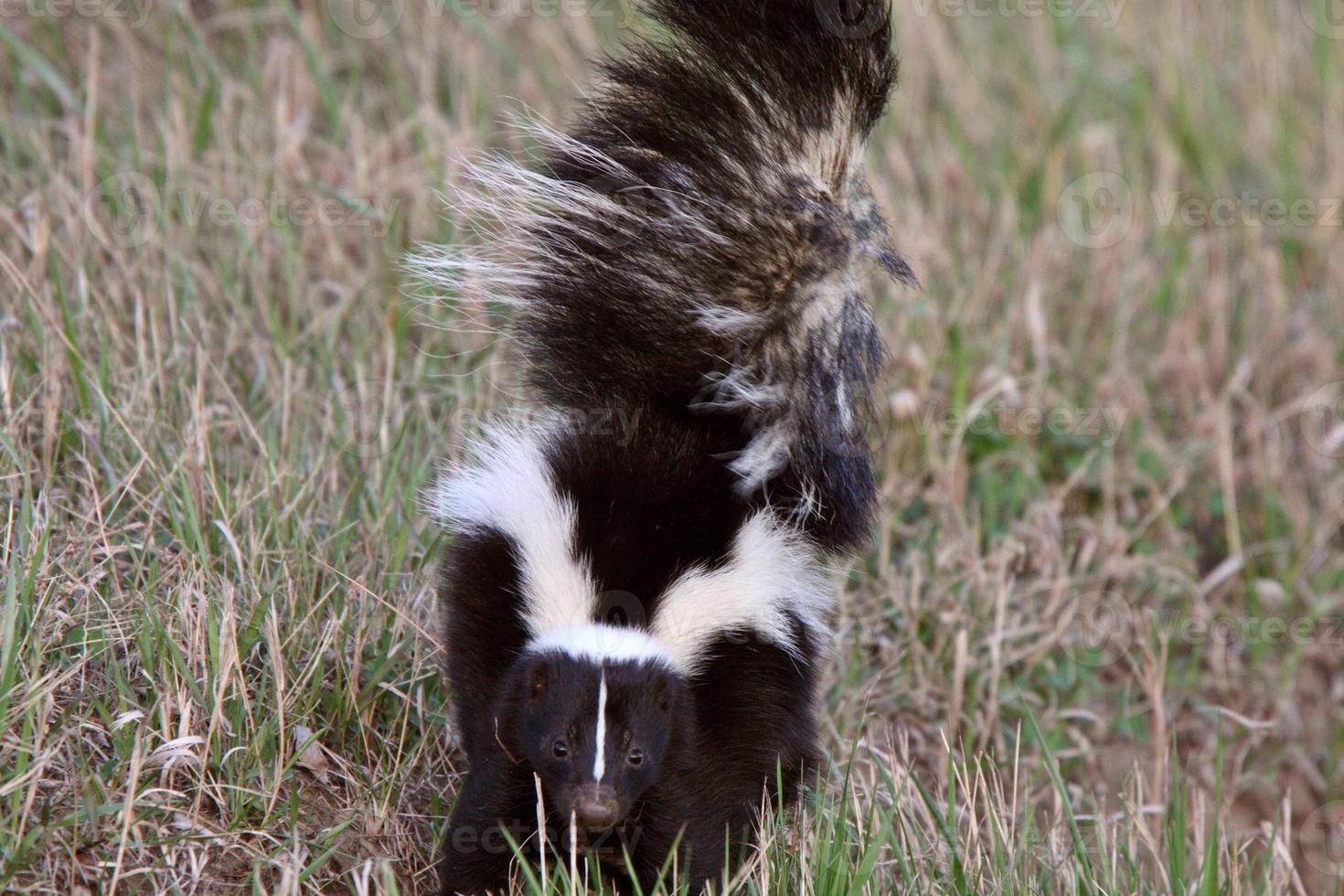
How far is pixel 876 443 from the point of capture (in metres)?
4.91

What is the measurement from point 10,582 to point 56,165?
2.53 meters

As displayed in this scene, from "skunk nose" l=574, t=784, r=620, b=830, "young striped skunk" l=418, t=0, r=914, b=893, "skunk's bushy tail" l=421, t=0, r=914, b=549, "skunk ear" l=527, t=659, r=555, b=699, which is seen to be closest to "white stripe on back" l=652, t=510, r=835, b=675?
"young striped skunk" l=418, t=0, r=914, b=893

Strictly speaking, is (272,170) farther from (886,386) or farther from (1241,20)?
(1241,20)

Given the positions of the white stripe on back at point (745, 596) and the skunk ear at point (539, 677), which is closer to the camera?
the skunk ear at point (539, 677)

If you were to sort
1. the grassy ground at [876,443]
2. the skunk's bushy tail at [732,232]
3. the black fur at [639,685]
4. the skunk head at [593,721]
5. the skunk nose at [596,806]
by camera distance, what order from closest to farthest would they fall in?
the skunk nose at [596,806] → the skunk head at [593,721] → the black fur at [639,685] → the skunk's bushy tail at [732,232] → the grassy ground at [876,443]

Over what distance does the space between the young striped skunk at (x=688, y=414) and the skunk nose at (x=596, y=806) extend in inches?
8.5

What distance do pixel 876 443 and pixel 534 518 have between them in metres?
2.17

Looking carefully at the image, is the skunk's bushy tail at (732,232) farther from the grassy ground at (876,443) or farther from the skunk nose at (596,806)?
the grassy ground at (876,443)

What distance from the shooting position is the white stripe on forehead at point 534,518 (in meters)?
2.89

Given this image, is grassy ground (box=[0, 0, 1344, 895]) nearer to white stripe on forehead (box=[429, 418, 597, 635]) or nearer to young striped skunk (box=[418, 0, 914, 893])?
young striped skunk (box=[418, 0, 914, 893])

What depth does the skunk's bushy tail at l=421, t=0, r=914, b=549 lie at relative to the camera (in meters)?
2.97

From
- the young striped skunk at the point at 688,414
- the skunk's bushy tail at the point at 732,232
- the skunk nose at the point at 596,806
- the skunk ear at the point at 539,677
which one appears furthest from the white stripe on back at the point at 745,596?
the skunk nose at the point at 596,806

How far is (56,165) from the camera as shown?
4914mm

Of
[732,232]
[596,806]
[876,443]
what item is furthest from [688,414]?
[876,443]
